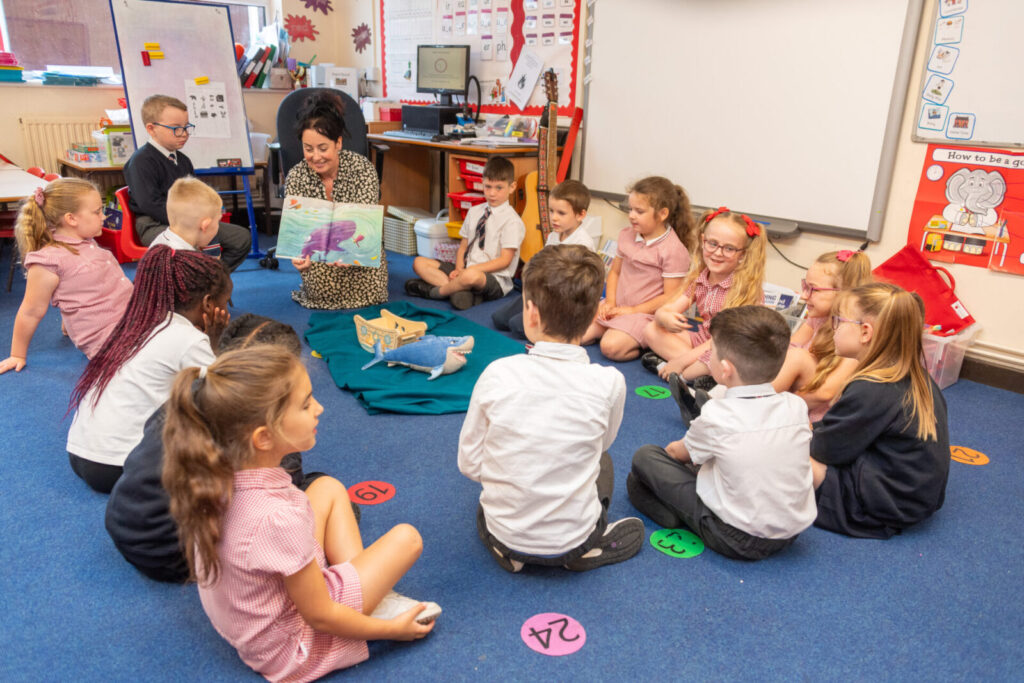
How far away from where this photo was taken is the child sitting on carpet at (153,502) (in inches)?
56.2

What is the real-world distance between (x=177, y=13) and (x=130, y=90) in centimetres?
54

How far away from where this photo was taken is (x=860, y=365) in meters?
1.77

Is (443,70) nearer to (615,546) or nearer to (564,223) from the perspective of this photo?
(564,223)

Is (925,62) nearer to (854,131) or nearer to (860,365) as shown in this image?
(854,131)

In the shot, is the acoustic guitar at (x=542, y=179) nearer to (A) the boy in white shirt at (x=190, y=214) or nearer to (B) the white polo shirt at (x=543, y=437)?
(A) the boy in white shirt at (x=190, y=214)

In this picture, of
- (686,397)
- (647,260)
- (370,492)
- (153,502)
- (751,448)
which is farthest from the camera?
(647,260)

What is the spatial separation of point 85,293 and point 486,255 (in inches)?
74.0

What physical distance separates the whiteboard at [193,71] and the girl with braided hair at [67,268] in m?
1.73

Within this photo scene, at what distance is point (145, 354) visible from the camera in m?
1.73

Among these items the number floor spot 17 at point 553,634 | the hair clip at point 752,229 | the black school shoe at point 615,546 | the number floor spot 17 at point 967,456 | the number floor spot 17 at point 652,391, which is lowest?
the number floor spot 17 at point 967,456

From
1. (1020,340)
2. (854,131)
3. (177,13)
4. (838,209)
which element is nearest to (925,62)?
(854,131)

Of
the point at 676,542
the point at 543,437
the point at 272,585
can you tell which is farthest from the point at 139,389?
the point at 676,542

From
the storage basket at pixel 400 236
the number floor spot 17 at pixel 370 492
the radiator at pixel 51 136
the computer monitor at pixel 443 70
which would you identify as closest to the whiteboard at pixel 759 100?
the computer monitor at pixel 443 70

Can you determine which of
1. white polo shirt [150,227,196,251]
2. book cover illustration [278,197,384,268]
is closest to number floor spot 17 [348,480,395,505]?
white polo shirt [150,227,196,251]
